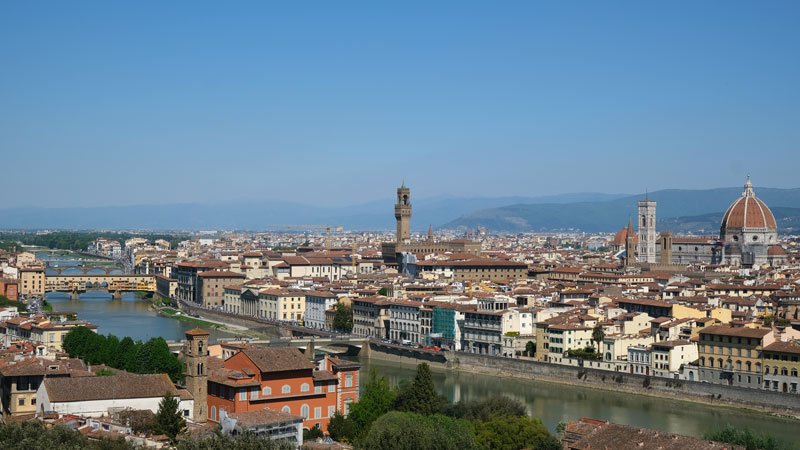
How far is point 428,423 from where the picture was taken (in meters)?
17.6

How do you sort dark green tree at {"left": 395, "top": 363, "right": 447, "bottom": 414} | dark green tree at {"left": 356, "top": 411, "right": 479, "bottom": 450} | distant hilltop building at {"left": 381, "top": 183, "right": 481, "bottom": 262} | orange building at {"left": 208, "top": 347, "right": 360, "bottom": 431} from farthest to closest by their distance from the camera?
distant hilltop building at {"left": 381, "top": 183, "right": 481, "bottom": 262}, dark green tree at {"left": 395, "top": 363, "right": 447, "bottom": 414}, orange building at {"left": 208, "top": 347, "right": 360, "bottom": 431}, dark green tree at {"left": 356, "top": 411, "right": 479, "bottom": 450}

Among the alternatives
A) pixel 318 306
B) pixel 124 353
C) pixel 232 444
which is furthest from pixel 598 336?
pixel 232 444

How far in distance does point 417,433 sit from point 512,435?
8.54 feet

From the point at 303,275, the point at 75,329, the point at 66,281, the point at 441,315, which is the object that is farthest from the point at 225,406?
the point at 66,281

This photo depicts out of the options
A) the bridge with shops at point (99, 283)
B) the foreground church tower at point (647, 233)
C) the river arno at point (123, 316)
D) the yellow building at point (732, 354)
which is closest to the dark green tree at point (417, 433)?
the yellow building at point (732, 354)

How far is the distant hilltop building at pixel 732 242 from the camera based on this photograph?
207 ft

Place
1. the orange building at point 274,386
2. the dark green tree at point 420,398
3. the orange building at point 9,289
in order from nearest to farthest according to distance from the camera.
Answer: the orange building at point 274,386
the dark green tree at point 420,398
the orange building at point 9,289

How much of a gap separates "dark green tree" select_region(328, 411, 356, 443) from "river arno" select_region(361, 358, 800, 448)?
19.6ft

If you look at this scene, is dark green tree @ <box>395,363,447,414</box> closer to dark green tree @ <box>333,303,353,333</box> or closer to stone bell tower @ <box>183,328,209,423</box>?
stone bell tower @ <box>183,328,209,423</box>

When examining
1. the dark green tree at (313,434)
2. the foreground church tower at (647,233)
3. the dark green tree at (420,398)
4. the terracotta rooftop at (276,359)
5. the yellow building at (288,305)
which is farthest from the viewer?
the foreground church tower at (647,233)

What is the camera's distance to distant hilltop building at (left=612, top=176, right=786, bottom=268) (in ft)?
207

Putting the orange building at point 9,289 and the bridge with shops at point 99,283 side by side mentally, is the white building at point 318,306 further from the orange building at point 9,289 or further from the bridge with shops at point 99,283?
the bridge with shops at point 99,283

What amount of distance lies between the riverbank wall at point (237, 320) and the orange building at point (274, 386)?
22132 mm

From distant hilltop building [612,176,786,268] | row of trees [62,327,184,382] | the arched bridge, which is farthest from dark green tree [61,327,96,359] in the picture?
distant hilltop building [612,176,786,268]
